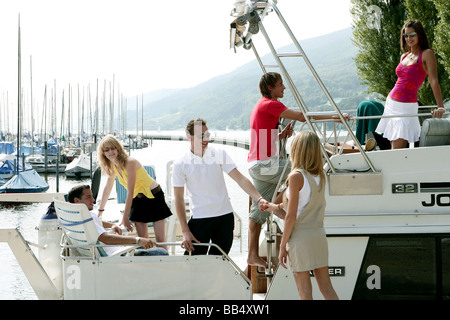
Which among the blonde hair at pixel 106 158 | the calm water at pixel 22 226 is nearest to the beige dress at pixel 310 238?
the blonde hair at pixel 106 158

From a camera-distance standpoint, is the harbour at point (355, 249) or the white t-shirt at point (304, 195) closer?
the white t-shirt at point (304, 195)

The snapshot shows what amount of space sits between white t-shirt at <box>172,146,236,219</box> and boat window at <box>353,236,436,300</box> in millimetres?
1316

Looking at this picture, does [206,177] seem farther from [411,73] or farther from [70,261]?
[411,73]

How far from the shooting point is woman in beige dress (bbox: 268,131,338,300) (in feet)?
13.1

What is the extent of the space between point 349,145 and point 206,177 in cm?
171

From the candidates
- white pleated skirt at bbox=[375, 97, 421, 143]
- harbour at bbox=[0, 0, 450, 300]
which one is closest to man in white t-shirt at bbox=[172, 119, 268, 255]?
harbour at bbox=[0, 0, 450, 300]

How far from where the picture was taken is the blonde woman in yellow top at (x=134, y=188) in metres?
5.79

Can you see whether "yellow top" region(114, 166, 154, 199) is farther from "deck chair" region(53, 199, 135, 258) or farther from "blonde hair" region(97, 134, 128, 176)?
"deck chair" region(53, 199, 135, 258)

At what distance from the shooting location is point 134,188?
5965 millimetres

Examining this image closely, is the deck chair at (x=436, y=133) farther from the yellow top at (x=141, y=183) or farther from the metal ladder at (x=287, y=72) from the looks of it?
the yellow top at (x=141, y=183)

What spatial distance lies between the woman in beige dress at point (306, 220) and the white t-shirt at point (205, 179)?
0.86 meters

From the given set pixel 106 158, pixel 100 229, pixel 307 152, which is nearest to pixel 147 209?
pixel 106 158

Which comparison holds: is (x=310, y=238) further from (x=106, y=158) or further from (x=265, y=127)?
(x=106, y=158)

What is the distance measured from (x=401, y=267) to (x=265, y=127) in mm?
1638
